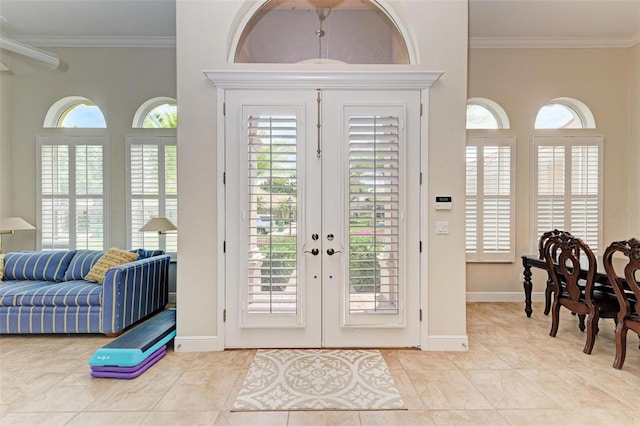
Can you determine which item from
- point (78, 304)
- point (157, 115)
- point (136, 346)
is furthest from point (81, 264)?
point (157, 115)

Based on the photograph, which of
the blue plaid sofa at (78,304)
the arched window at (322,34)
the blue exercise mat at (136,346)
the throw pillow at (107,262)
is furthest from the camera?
the throw pillow at (107,262)

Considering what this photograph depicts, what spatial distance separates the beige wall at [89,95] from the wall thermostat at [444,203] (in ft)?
12.8

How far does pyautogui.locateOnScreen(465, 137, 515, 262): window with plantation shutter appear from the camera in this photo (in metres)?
4.70

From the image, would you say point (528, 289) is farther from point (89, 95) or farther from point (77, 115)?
point (77, 115)

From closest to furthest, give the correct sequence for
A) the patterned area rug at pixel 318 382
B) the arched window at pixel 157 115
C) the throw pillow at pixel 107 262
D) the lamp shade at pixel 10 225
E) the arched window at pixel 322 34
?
the patterned area rug at pixel 318 382
the arched window at pixel 322 34
the throw pillow at pixel 107 262
the lamp shade at pixel 10 225
the arched window at pixel 157 115

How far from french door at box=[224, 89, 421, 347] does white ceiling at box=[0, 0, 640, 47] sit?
7.27 feet

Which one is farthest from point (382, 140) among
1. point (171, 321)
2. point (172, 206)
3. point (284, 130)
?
point (172, 206)

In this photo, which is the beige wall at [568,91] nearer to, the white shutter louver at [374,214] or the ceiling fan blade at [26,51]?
the white shutter louver at [374,214]

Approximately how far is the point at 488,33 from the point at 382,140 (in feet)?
9.66

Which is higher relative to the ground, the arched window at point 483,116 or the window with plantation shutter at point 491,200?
the arched window at point 483,116

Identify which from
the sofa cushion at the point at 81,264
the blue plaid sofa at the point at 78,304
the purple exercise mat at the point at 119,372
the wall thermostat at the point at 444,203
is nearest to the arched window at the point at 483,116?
the wall thermostat at the point at 444,203

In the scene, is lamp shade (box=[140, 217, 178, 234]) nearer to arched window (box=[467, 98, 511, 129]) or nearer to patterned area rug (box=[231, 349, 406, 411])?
patterned area rug (box=[231, 349, 406, 411])

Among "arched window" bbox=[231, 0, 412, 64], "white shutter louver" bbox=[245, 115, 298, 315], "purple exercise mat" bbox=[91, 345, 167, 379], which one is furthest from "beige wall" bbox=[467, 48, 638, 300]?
"purple exercise mat" bbox=[91, 345, 167, 379]

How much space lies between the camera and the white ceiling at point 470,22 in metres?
3.94
